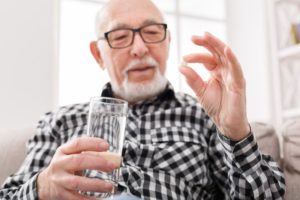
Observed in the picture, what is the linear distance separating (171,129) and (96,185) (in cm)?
53

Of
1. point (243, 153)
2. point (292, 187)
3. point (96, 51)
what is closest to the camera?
point (243, 153)

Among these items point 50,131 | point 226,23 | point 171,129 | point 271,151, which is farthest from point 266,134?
point 226,23

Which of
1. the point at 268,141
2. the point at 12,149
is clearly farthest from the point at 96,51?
the point at 268,141

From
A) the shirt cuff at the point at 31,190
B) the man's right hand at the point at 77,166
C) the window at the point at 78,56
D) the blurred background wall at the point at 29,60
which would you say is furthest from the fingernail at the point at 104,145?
the window at the point at 78,56

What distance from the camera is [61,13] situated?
270 centimetres

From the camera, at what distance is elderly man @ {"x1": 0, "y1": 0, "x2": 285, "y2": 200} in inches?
32.5

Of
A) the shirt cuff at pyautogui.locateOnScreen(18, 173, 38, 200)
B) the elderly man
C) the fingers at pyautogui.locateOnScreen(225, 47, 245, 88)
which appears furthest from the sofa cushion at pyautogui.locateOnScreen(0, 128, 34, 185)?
the fingers at pyautogui.locateOnScreen(225, 47, 245, 88)

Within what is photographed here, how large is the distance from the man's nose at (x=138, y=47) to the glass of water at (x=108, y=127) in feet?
1.79

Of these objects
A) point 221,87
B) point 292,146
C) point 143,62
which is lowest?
point 292,146

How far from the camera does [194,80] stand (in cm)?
90

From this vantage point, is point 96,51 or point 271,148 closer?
point 271,148

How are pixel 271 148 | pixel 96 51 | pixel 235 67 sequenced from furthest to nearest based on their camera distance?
1. pixel 96 51
2. pixel 271 148
3. pixel 235 67

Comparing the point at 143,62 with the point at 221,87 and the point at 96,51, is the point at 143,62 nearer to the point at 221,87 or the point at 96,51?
the point at 96,51

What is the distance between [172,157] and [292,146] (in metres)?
0.34
